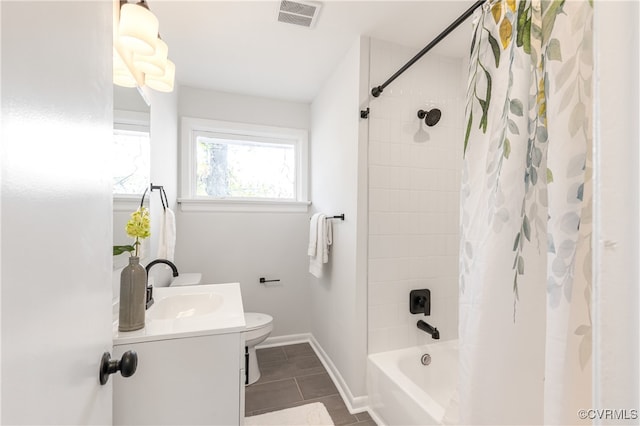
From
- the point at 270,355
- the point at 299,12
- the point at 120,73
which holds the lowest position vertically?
the point at 270,355

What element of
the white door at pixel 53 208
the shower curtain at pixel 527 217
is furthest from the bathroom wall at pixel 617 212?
the white door at pixel 53 208

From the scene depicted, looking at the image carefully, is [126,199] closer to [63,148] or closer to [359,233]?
[63,148]

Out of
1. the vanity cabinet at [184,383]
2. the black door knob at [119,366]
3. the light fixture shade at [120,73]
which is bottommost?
the vanity cabinet at [184,383]

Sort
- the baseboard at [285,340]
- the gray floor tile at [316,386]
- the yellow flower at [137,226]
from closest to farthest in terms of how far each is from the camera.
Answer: the yellow flower at [137,226] < the gray floor tile at [316,386] < the baseboard at [285,340]

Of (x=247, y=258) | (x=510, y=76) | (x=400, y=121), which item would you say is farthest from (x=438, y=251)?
(x=247, y=258)

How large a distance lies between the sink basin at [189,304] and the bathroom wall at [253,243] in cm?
96

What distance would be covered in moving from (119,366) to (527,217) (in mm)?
994

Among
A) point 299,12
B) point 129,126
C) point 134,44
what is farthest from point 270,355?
point 299,12

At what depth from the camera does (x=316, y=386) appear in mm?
2004

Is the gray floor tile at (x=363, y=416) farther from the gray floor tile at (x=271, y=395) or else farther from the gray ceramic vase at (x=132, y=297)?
the gray ceramic vase at (x=132, y=297)

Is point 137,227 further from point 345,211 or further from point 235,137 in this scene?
point 235,137

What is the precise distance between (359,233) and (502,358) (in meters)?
1.14

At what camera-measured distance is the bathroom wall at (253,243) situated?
2.46m

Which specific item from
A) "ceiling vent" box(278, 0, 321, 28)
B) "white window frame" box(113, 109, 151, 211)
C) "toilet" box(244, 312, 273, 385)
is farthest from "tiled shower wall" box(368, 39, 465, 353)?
"white window frame" box(113, 109, 151, 211)
